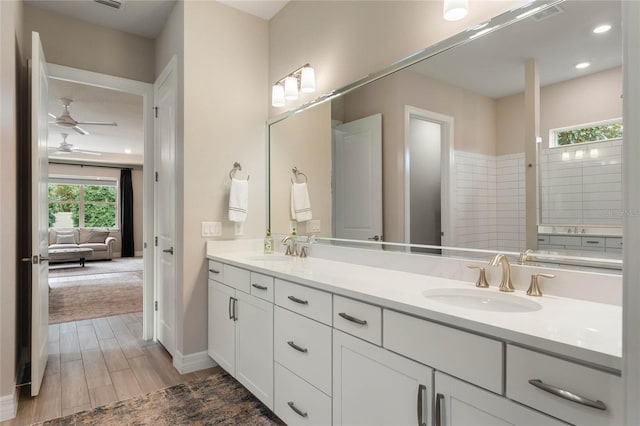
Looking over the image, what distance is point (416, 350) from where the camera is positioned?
1140 mm

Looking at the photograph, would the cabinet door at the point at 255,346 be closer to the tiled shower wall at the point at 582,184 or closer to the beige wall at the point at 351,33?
the tiled shower wall at the point at 582,184

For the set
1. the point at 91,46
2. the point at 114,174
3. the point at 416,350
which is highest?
the point at 91,46

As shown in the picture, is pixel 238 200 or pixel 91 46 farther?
pixel 91 46

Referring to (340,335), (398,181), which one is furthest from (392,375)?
(398,181)

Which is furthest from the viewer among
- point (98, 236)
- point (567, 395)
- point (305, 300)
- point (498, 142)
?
point (98, 236)

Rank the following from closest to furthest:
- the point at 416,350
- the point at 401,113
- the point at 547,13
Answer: the point at 416,350 → the point at 547,13 → the point at 401,113

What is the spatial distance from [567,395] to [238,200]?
2338mm

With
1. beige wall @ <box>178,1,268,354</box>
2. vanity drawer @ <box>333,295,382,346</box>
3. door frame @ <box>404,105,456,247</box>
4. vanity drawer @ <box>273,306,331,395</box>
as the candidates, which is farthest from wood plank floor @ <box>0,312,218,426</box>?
door frame @ <box>404,105,456,247</box>

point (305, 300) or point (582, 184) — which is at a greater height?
point (582, 184)

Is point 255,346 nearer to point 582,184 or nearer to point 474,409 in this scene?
point 474,409

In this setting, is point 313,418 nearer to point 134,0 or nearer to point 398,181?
point 398,181

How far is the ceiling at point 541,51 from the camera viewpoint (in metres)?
1.16

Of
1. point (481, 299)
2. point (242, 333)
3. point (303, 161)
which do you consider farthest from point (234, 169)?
point (481, 299)

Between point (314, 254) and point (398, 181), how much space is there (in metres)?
0.88
